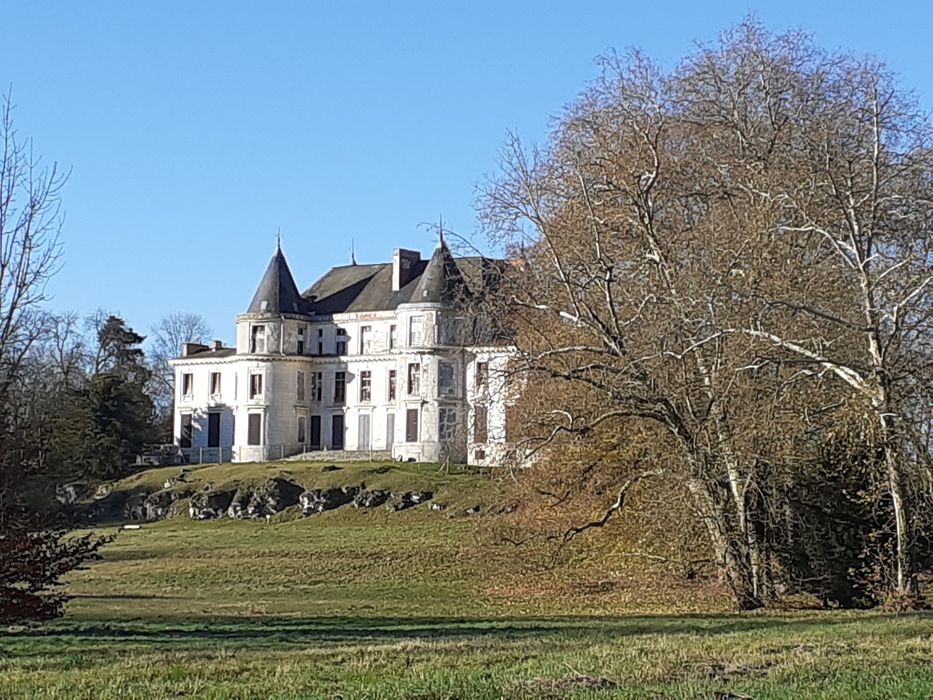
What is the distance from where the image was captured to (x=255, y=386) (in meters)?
75.7

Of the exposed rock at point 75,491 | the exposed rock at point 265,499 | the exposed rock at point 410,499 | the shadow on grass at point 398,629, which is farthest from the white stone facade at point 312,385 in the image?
the shadow on grass at point 398,629

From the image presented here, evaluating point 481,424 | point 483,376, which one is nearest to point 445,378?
point 481,424

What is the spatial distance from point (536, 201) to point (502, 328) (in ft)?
11.5

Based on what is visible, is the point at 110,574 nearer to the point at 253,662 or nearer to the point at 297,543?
the point at 297,543

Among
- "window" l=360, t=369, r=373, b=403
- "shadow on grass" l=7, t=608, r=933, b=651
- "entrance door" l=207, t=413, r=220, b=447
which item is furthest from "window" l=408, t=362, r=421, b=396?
"shadow on grass" l=7, t=608, r=933, b=651

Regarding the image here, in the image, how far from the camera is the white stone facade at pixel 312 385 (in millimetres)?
70625

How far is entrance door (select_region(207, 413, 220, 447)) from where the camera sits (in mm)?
77750

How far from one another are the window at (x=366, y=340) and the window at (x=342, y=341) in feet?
4.22

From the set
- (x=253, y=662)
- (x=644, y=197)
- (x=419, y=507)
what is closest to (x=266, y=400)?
(x=419, y=507)

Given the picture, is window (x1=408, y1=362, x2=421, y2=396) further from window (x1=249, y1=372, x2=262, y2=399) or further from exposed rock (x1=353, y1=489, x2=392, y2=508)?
exposed rock (x1=353, y1=489, x2=392, y2=508)

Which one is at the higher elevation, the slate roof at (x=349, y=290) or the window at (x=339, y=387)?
the slate roof at (x=349, y=290)

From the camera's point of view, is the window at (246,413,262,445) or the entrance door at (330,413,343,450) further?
the entrance door at (330,413,343,450)

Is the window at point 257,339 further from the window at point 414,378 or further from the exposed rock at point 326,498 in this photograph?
the exposed rock at point 326,498

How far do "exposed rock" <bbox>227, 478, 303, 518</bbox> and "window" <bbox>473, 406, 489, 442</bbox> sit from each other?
99.3 ft
